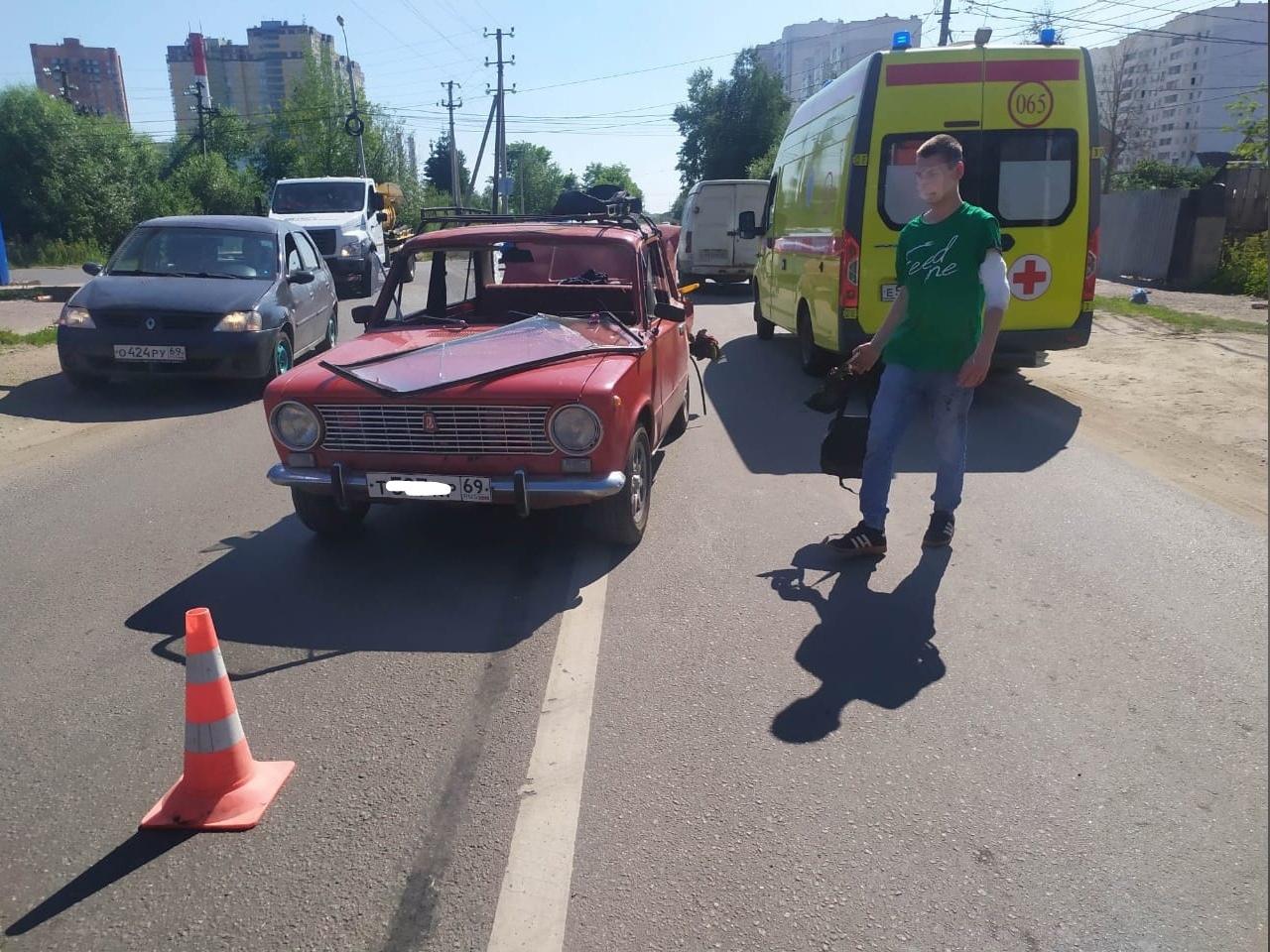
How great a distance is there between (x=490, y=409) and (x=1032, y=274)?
5.63 meters

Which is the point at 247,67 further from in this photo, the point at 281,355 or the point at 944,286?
the point at 944,286

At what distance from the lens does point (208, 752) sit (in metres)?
3.01

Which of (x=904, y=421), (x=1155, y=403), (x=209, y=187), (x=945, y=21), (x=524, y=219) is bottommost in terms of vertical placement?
(x=1155, y=403)

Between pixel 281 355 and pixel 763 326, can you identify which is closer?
pixel 281 355

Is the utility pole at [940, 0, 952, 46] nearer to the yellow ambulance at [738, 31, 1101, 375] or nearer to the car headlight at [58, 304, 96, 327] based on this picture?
the yellow ambulance at [738, 31, 1101, 375]

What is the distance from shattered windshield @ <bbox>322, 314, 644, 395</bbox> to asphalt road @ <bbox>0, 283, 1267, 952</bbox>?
3.18 feet

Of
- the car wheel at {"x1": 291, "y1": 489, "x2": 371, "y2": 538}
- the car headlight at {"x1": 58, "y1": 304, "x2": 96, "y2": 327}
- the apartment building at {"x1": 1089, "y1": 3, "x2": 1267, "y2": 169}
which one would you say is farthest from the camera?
the apartment building at {"x1": 1089, "y1": 3, "x2": 1267, "y2": 169}

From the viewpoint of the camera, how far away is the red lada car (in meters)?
4.70

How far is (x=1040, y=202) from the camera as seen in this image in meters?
8.38

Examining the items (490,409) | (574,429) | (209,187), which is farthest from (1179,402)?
(209,187)

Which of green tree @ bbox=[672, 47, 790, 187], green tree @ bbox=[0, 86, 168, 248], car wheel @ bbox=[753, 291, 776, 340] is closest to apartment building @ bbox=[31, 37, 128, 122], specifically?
green tree @ bbox=[672, 47, 790, 187]

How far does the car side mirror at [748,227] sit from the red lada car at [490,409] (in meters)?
6.60

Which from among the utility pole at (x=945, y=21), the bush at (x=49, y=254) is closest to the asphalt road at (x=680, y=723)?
the utility pole at (x=945, y=21)

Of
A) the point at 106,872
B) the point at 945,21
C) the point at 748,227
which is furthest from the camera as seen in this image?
the point at 945,21
